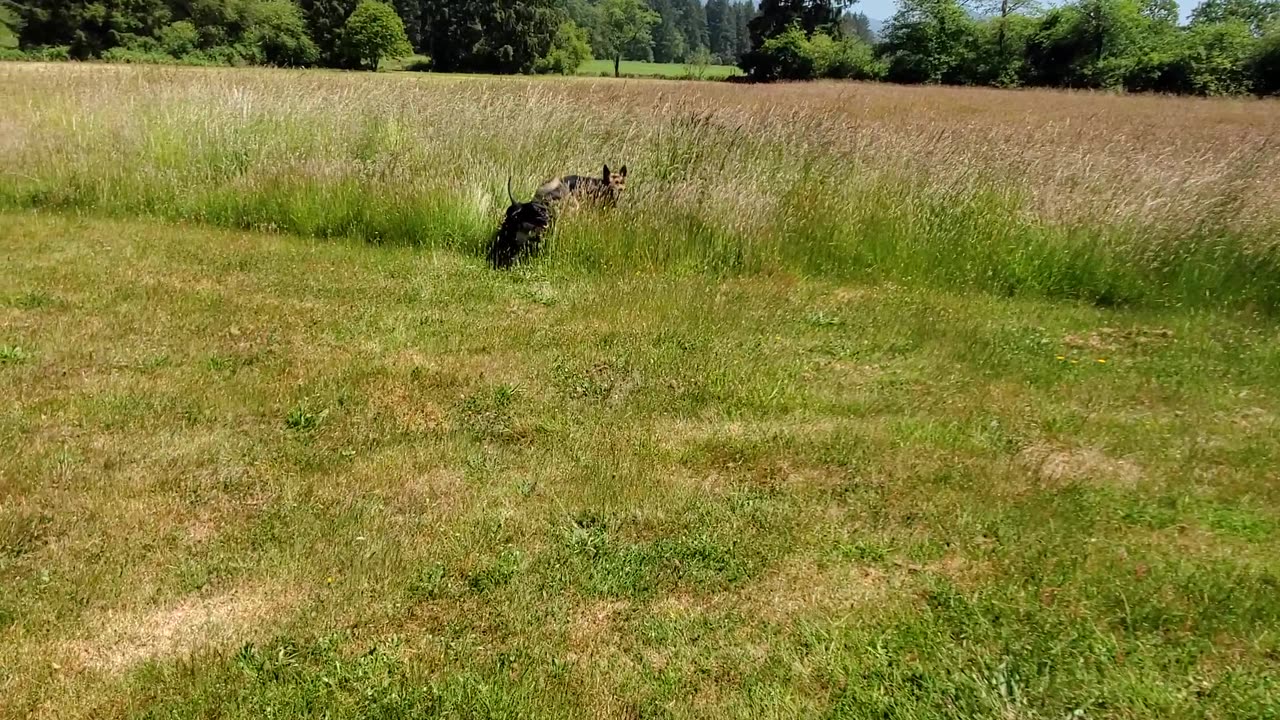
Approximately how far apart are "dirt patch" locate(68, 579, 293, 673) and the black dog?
168 inches

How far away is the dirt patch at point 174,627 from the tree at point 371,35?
214 ft

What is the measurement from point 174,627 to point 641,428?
212cm

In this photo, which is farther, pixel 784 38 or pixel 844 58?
pixel 784 38

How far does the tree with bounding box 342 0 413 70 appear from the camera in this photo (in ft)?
198

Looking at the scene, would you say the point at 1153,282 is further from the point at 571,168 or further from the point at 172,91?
the point at 172,91

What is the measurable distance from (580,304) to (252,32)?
67.5m

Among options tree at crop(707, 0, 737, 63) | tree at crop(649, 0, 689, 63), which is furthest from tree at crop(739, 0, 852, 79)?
tree at crop(707, 0, 737, 63)

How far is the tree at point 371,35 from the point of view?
2375 inches

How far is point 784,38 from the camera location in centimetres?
4762

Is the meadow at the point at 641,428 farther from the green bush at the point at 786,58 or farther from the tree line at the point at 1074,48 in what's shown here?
the green bush at the point at 786,58

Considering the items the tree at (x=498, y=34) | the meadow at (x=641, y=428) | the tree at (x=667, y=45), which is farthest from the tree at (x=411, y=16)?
the meadow at (x=641, y=428)

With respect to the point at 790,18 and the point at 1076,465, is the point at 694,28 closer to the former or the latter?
the point at 790,18

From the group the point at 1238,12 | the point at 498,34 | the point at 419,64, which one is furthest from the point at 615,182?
the point at 419,64

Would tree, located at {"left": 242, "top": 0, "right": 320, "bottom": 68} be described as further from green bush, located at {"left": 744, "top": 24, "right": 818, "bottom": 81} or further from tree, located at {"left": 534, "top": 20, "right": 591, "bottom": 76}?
green bush, located at {"left": 744, "top": 24, "right": 818, "bottom": 81}
